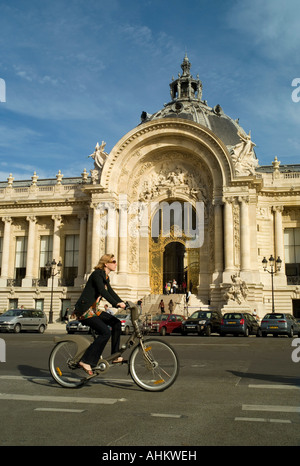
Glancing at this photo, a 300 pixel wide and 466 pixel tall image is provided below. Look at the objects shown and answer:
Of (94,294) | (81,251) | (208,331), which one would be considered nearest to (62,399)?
(94,294)

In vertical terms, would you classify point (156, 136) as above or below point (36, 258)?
above

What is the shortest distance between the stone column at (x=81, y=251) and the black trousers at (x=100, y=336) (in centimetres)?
3244

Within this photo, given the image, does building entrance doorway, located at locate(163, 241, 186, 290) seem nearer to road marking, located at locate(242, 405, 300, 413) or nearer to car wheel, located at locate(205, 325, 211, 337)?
car wheel, located at locate(205, 325, 211, 337)

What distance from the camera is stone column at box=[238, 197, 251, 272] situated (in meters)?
34.2

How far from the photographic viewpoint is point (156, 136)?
125ft

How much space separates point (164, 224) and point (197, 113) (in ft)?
46.6

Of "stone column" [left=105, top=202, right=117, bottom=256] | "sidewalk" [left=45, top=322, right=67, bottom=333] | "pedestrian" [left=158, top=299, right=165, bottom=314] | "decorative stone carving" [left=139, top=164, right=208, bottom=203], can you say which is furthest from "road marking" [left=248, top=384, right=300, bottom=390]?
"decorative stone carving" [left=139, top=164, right=208, bottom=203]

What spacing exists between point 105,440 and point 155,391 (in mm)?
2609

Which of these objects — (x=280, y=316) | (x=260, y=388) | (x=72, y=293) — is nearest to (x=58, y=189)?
(x=72, y=293)

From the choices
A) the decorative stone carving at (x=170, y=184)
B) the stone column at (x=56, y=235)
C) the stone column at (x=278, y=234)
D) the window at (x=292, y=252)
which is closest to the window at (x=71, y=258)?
the stone column at (x=56, y=235)

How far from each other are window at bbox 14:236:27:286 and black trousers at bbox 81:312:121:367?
124ft

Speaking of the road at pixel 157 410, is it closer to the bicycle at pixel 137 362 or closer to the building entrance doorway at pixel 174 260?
the bicycle at pixel 137 362

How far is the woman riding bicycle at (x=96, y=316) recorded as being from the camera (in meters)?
7.09
